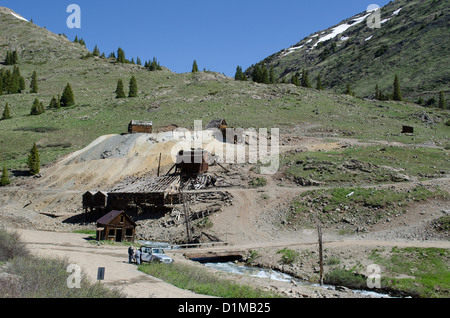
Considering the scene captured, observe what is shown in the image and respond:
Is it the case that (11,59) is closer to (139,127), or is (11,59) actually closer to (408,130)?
(139,127)

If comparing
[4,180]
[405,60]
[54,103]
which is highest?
[405,60]

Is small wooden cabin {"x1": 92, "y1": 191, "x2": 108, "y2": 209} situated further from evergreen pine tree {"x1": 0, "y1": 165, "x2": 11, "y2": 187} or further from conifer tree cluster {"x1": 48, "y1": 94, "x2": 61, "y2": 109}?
conifer tree cluster {"x1": 48, "y1": 94, "x2": 61, "y2": 109}

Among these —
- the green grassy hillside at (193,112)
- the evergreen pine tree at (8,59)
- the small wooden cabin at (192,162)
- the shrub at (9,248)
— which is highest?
the evergreen pine tree at (8,59)

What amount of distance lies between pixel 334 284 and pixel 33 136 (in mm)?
75532

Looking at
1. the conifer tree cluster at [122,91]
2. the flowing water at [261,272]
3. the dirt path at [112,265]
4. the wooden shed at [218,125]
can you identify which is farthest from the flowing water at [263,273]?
the conifer tree cluster at [122,91]

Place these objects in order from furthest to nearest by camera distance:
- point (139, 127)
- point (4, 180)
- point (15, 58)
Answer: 1. point (15, 58)
2. point (139, 127)
3. point (4, 180)

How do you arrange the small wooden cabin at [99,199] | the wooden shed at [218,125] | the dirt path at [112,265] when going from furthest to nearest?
the wooden shed at [218,125] → the small wooden cabin at [99,199] → the dirt path at [112,265]

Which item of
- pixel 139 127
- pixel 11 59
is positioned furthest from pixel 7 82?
pixel 139 127

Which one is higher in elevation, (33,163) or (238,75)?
(238,75)

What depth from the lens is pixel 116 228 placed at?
36562mm

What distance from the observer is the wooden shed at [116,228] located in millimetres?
36156

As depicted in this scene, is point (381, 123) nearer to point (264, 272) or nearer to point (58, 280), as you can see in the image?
point (264, 272)

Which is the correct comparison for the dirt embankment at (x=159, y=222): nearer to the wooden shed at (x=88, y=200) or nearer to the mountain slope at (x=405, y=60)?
the wooden shed at (x=88, y=200)
